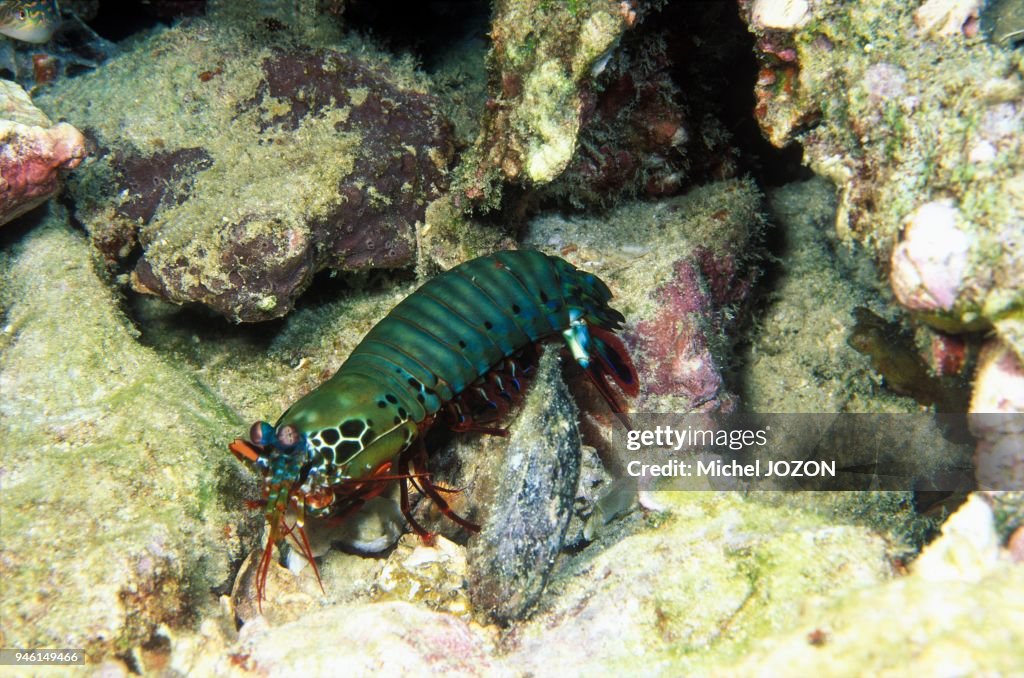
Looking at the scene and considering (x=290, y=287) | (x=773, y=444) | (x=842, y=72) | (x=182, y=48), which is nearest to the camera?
(x=842, y=72)

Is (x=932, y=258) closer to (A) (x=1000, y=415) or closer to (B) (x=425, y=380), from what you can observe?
(A) (x=1000, y=415)

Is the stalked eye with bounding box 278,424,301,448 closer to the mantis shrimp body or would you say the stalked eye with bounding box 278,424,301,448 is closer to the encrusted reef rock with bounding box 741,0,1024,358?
the mantis shrimp body

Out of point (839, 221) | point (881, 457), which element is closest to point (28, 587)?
point (839, 221)

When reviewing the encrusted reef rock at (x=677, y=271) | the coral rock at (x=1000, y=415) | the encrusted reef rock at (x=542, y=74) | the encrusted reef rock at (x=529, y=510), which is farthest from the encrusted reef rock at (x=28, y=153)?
the coral rock at (x=1000, y=415)

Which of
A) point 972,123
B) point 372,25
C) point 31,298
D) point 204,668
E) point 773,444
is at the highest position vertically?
point 972,123

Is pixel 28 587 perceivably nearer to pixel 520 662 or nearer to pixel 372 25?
pixel 520 662

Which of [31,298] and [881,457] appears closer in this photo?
[31,298]

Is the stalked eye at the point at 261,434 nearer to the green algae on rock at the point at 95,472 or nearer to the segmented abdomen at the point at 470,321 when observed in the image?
the green algae on rock at the point at 95,472
